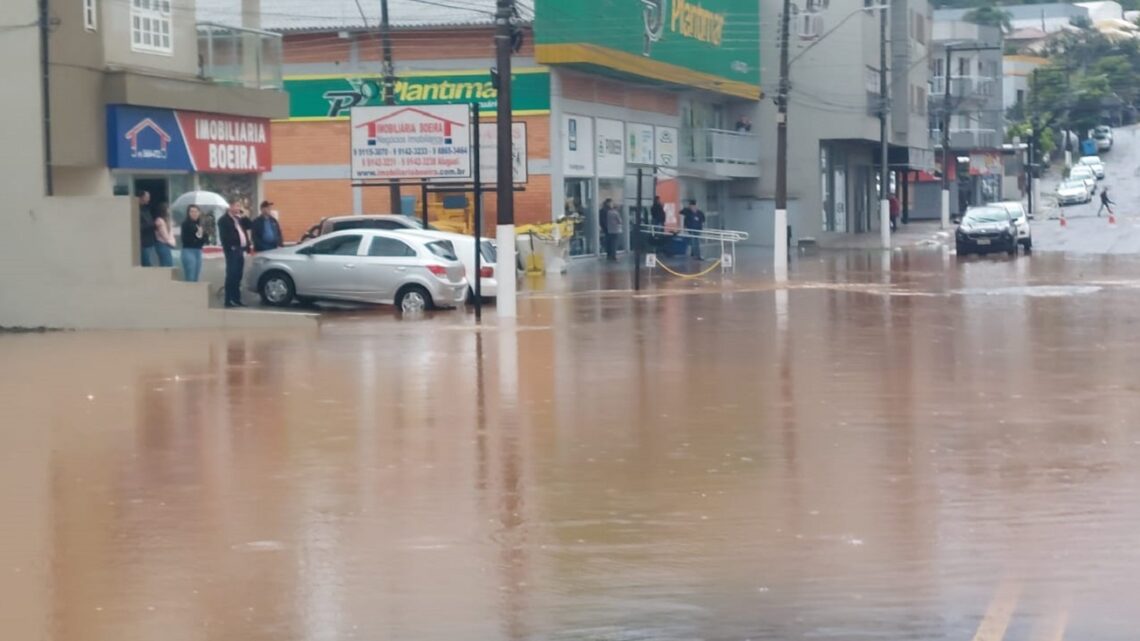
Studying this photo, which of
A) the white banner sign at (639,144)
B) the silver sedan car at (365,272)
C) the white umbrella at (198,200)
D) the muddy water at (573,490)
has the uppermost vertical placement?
the white banner sign at (639,144)

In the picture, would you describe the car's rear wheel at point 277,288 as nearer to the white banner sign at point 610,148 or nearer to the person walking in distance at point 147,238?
the person walking in distance at point 147,238

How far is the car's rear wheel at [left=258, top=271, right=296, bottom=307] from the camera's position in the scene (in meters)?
29.1

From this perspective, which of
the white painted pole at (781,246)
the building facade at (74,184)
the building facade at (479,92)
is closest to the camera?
the building facade at (74,184)

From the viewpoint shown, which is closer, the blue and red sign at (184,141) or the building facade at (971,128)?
the blue and red sign at (184,141)

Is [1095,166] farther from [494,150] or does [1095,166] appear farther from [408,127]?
[408,127]

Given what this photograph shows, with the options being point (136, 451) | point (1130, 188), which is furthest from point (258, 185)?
point (1130, 188)

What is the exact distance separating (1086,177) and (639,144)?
5664cm

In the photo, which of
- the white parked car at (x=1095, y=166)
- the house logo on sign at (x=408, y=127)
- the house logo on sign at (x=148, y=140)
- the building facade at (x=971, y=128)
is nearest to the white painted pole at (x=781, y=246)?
the house logo on sign at (x=408, y=127)

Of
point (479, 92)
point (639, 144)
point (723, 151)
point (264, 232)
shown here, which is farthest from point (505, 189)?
point (723, 151)

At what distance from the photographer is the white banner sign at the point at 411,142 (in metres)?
33.2

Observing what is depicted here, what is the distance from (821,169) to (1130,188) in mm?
44150

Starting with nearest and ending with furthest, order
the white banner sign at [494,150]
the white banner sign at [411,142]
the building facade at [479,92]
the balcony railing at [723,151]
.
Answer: the white banner sign at [411,142], the white banner sign at [494,150], the building facade at [479,92], the balcony railing at [723,151]

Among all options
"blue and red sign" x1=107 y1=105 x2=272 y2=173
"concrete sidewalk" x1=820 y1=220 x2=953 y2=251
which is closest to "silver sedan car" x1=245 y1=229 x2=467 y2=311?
"blue and red sign" x1=107 y1=105 x2=272 y2=173

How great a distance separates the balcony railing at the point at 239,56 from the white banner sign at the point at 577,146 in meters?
15.2
